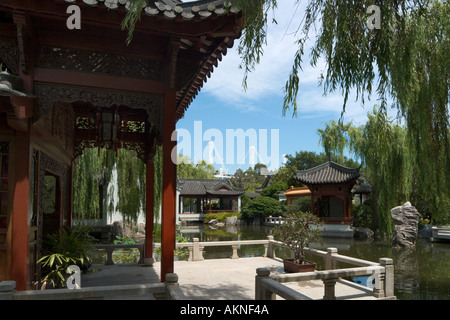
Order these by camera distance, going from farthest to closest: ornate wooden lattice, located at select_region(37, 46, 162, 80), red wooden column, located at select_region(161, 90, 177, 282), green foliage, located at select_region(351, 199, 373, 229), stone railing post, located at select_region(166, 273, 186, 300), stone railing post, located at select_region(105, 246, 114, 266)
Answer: green foliage, located at select_region(351, 199, 373, 229) < stone railing post, located at select_region(105, 246, 114, 266) < red wooden column, located at select_region(161, 90, 177, 282) < ornate wooden lattice, located at select_region(37, 46, 162, 80) < stone railing post, located at select_region(166, 273, 186, 300)

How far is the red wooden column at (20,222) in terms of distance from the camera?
3.54 m

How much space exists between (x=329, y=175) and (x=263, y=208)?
762 cm

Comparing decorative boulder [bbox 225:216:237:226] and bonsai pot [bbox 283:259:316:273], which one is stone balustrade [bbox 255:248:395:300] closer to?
bonsai pot [bbox 283:259:316:273]

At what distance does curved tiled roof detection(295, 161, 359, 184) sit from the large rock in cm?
491

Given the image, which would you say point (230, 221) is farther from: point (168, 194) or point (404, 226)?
point (168, 194)

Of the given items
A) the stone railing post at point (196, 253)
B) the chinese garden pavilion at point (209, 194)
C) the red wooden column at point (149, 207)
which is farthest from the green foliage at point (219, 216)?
the red wooden column at point (149, 207)

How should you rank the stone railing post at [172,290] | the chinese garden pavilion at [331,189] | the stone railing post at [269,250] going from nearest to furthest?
the stone railing post at [172,290] < the stone railing post at [269,250] < the chinese garden pavilion at [331,189]

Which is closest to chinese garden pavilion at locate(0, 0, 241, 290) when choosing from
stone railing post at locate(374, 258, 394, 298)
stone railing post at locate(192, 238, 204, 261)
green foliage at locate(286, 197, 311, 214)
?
stone railing post at locate(374, 258, 394, 298)

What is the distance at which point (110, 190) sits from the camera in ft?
58.6

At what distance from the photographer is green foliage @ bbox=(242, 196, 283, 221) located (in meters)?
28.6

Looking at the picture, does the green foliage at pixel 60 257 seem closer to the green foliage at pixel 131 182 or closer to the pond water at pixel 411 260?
the pond water at pixel 411 260

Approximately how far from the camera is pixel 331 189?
22500 mm

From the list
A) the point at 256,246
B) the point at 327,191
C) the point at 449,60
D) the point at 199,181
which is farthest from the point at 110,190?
the point at 199,181
